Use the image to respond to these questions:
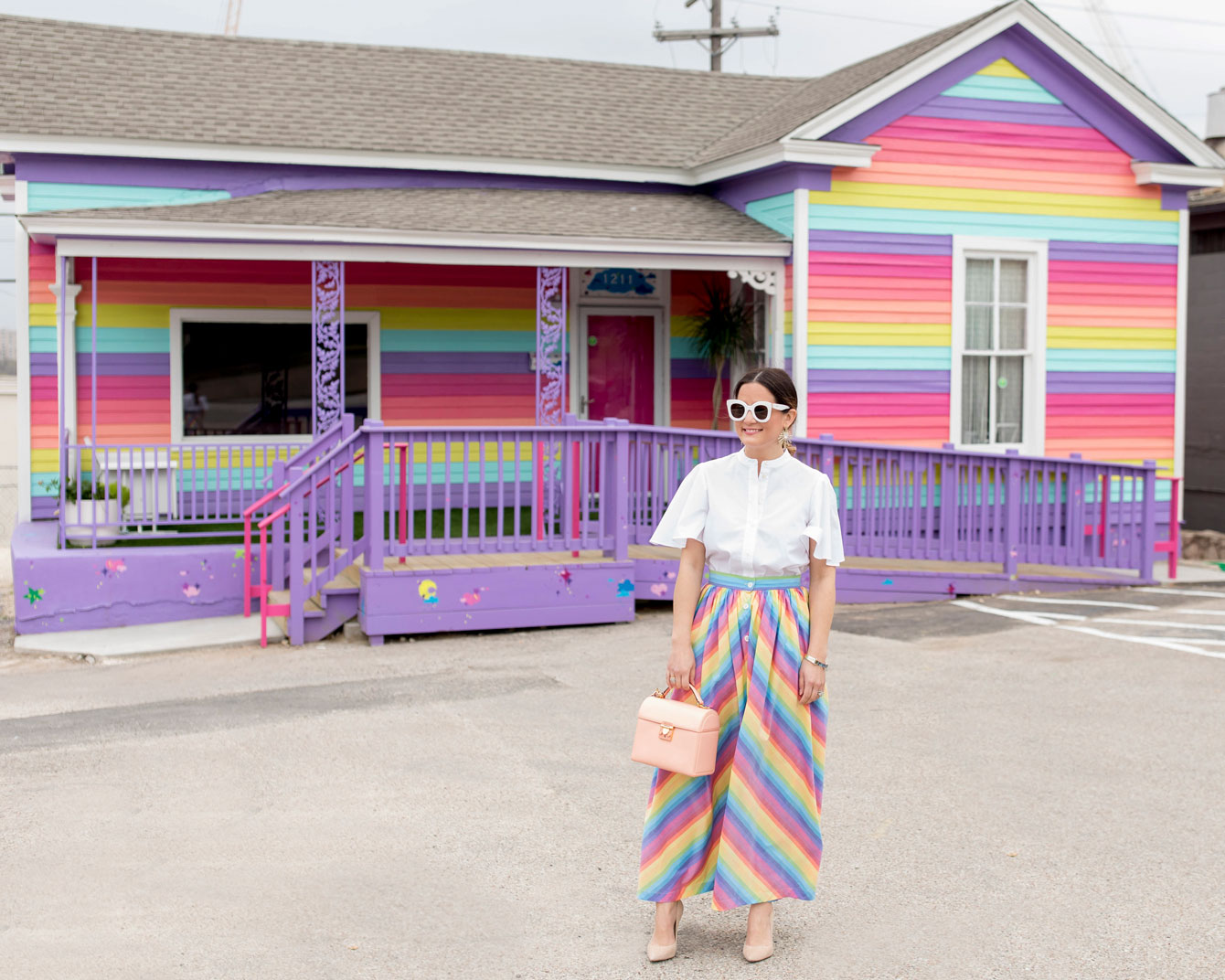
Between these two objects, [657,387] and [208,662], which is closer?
[208,662]

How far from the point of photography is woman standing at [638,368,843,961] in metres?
4.30

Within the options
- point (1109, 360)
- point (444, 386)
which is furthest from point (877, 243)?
point (444, 386)

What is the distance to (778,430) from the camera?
14.4ft

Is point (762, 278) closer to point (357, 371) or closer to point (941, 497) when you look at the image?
point (941, 497)

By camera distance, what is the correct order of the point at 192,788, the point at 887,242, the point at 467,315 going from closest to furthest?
the point at 192,788
the point at 887,242
the point at 467,315

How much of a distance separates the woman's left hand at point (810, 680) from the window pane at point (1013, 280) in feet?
34.3

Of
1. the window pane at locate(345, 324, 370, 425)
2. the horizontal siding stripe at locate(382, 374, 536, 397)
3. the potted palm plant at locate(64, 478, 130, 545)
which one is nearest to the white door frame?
the horizontal siding stripe at locate(382, 374, 536, 397)

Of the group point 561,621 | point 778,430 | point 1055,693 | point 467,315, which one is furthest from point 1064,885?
point 467,315

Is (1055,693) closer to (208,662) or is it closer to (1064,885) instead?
(1064,885)

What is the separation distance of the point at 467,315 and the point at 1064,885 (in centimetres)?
1035

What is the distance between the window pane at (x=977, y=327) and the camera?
1374cm

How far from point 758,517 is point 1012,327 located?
10325 mm

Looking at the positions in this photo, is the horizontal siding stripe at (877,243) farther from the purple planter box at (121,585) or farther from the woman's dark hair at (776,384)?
the woman's dark hair at (776,384)

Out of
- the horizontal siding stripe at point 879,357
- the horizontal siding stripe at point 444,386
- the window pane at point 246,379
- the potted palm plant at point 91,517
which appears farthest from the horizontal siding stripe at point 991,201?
the potted palm plant at point 91,517
